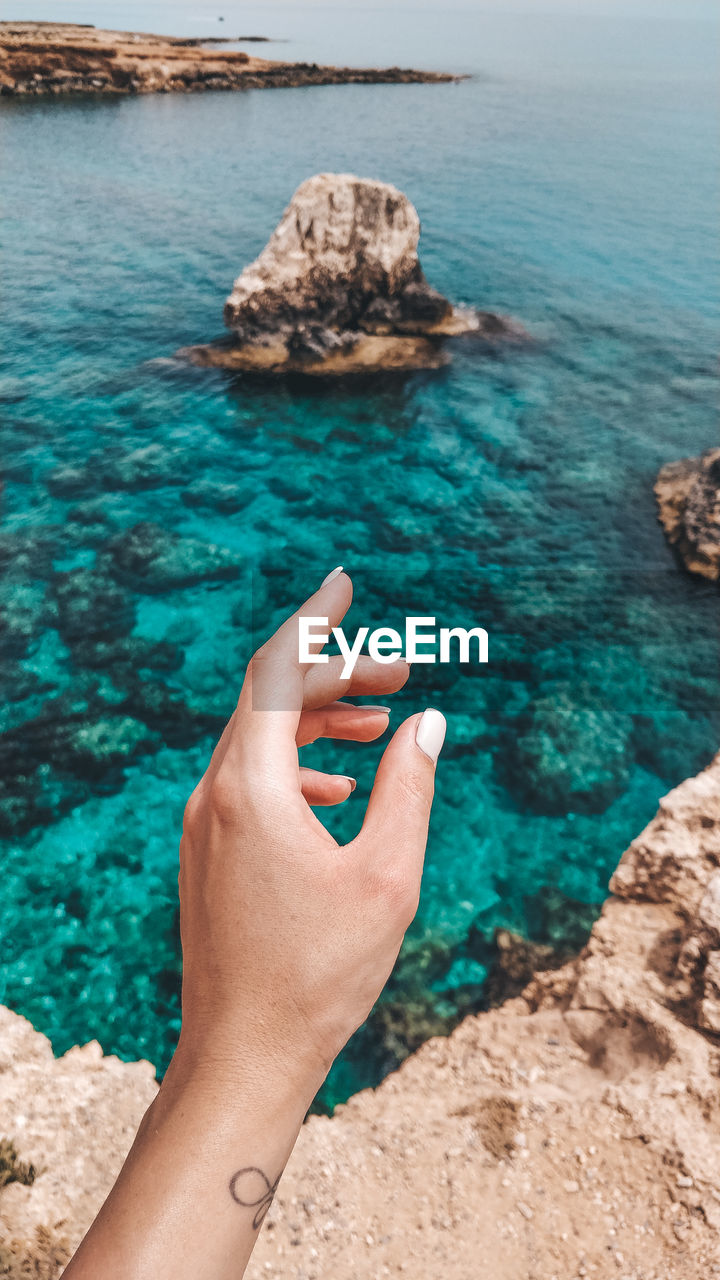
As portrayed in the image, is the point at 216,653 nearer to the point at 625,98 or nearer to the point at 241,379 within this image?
the point at 241,379

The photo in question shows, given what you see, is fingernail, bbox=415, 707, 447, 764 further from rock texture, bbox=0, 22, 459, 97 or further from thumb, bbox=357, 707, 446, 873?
rock texture, bbox=0, 22, 459, 97

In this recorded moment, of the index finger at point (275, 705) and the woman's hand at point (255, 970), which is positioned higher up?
the index finger at point (275, 705)

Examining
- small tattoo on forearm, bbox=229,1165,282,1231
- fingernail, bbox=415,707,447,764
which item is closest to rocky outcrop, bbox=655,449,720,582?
fingernail, bbox=415,707,447,764

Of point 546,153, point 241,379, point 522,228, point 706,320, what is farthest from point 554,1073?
point 546,153

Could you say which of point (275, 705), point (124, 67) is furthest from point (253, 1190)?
point (124, 67)

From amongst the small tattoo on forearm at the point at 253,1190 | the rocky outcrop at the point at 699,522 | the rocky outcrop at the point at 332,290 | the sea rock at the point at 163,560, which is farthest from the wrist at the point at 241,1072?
the rocky outcrop at the point at 332,290

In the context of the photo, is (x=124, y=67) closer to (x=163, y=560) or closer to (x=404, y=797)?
(x=163, y=560)

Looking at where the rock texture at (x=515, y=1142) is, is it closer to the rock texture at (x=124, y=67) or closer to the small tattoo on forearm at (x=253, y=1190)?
the small tattoo on forearm at (x=253, y=1190)
